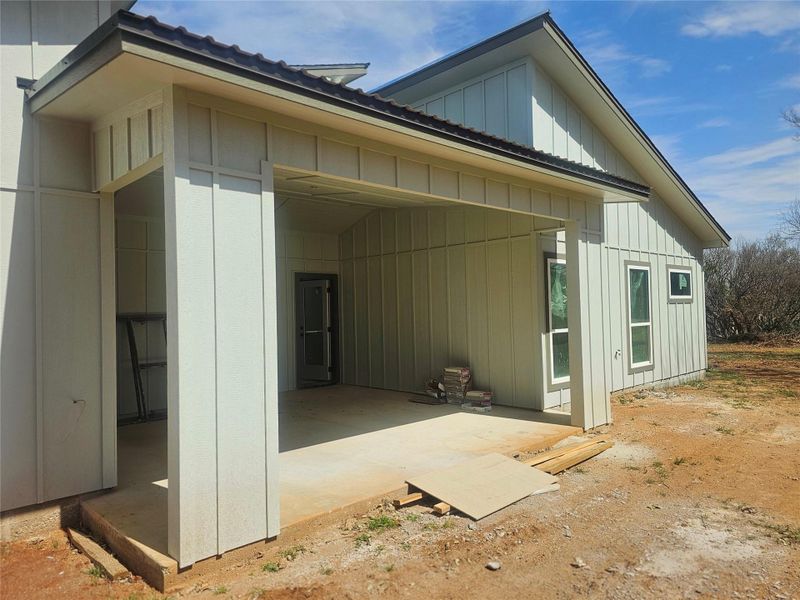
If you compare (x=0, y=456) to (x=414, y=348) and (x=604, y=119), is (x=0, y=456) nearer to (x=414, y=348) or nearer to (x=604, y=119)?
(x=414, y=348)

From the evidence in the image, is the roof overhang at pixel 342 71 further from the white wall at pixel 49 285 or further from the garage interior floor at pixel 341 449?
the garage interior floor at pixel 341 449

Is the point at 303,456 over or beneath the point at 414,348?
beneath

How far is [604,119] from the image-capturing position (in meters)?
8.98

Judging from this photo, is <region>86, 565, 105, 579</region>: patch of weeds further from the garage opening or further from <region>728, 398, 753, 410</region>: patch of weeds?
<region>728, 398, 753, 410</region>: patch of weeds

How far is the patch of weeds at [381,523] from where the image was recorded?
384cm

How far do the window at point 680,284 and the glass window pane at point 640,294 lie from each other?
1078 mm

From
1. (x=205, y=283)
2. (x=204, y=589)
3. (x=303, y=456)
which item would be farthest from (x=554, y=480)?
(x=205, y=283)

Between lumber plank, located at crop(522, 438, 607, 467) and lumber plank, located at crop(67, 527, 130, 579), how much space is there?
3.47 metres

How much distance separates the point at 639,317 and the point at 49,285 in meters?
9.05

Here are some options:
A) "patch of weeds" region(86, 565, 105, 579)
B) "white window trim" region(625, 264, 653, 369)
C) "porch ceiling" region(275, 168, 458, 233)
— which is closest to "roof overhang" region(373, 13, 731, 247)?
"white window trim" region(625, 264, 653, 369)

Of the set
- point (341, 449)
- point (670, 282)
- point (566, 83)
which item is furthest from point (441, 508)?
point (670, 282)

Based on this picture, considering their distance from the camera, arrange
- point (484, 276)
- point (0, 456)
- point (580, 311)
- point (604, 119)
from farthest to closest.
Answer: point (604, 119) < point (484, 276) < point (580, 311) < point (0, 456)

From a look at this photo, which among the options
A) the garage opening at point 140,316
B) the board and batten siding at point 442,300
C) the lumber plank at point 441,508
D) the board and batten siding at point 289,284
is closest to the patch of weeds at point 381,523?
the lumber plank at point 441,508

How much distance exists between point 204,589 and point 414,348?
21.0 ft
